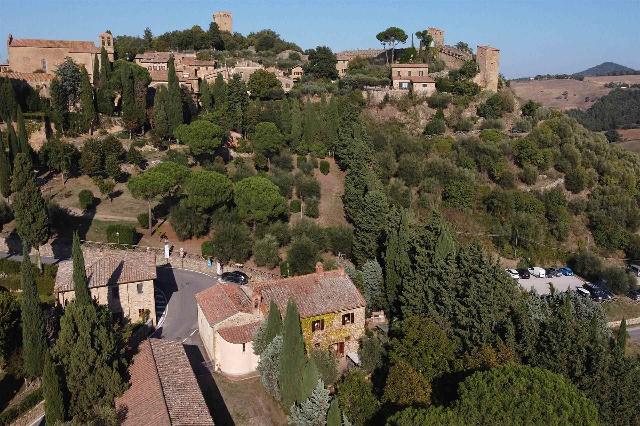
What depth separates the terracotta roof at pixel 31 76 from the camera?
48.7 meters

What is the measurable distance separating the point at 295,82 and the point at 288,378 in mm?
48547

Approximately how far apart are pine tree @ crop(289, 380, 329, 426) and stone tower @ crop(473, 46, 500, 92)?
53.4 meters

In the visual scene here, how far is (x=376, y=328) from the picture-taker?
2950 centimetres

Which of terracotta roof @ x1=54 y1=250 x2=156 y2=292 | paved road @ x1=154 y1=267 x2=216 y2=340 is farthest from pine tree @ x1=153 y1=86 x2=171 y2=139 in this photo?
terracotta roof @ x1=54 y1=250 x2=156 y2=292

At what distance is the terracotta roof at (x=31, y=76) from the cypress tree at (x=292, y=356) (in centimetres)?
3967

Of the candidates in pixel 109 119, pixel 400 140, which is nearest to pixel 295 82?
pixel 400 140

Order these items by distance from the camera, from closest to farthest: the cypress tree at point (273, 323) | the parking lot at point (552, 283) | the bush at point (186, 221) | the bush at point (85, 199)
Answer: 1. the cypress tree at point (273, 323)
2. the bush at point (186, 221)
3. the parking lot at point (552, 283)
4. the bush at point (85, 199)

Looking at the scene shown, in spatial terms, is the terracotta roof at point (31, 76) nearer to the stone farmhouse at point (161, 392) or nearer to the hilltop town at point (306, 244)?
the hilltop town at point (306, 244)

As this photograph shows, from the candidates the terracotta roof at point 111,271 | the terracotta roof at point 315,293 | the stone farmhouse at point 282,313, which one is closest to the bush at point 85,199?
the terracotta roof at point 111,271

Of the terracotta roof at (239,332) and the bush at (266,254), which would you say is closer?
the terracotta roof at (239,332)

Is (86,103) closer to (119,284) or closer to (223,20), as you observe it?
(119,284)

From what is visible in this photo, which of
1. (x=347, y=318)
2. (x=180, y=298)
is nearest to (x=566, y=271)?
(x=347, y=318)

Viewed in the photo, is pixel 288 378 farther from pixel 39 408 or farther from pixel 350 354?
pixel 39 408

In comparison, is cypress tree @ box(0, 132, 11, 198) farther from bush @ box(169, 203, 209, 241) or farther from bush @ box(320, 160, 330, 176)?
bush @ box(320, 160, 330, 176)
